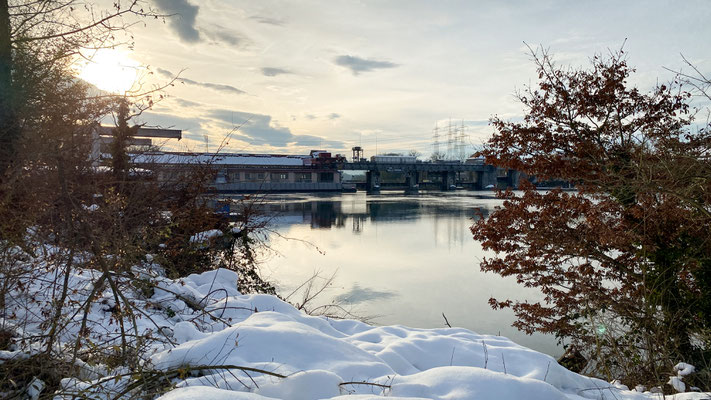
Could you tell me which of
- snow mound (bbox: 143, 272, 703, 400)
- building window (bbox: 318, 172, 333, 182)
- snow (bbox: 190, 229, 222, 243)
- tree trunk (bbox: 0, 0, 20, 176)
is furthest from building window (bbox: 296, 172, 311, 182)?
snow mound (bbox: 143, 272, 703, 400)

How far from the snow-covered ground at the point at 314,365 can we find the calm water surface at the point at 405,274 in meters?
5.05

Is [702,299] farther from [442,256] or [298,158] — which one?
[298,158]

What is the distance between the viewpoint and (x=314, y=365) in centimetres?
390

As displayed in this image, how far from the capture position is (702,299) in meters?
7.38

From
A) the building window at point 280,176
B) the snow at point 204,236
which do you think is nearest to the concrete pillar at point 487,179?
the building window at point 280,176

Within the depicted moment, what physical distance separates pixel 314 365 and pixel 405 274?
43.1 ft

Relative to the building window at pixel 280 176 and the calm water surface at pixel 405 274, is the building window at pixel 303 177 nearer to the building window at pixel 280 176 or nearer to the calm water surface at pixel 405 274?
the building window at pixel 280 176

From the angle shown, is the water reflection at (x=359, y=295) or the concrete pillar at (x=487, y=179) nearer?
the water reflection at (x=359, y=295)

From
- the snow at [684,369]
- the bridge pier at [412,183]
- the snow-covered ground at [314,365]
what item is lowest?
the snow at [684,369]

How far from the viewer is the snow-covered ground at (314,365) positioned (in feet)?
10.8

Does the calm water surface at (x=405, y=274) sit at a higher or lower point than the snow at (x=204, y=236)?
lower

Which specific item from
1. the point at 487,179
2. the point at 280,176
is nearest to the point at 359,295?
the point at 280,176

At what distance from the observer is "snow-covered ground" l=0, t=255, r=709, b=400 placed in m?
3.29

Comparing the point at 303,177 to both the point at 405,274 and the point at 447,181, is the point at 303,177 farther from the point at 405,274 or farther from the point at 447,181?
the point at 405,274
